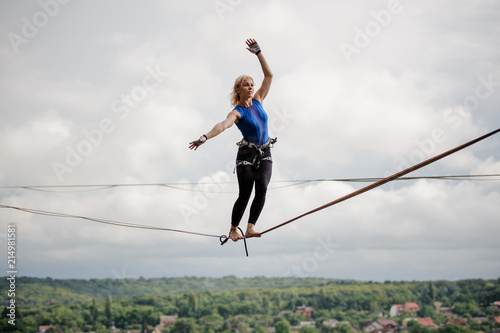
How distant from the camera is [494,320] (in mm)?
141250

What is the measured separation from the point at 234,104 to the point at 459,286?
164616 millimetres

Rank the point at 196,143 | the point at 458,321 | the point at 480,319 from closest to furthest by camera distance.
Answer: the point at 196,143
the point at 480,319
the point at 458,321

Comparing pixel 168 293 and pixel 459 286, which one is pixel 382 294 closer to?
pixel 459 286

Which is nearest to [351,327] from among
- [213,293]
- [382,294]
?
[382,294]

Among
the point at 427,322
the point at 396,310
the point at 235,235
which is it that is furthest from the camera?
the point at 396,310

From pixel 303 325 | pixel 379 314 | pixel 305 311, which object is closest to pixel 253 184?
pixel 303 325

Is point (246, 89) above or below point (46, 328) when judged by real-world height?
above

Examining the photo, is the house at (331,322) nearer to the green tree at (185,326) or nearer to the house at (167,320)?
the green tree at (185,326)

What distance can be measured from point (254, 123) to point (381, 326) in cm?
15187

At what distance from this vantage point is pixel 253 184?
9.21 meters

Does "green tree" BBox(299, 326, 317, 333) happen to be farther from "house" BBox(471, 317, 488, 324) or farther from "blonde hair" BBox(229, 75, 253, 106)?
"blonde hair" BBox(229, 75, 253, 106)

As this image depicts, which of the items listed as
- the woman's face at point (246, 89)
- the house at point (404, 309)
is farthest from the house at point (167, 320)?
the woman's face at point (246, 89)

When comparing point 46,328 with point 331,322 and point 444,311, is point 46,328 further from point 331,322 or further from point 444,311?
point 444,311

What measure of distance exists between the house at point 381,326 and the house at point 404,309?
551 centimetres
